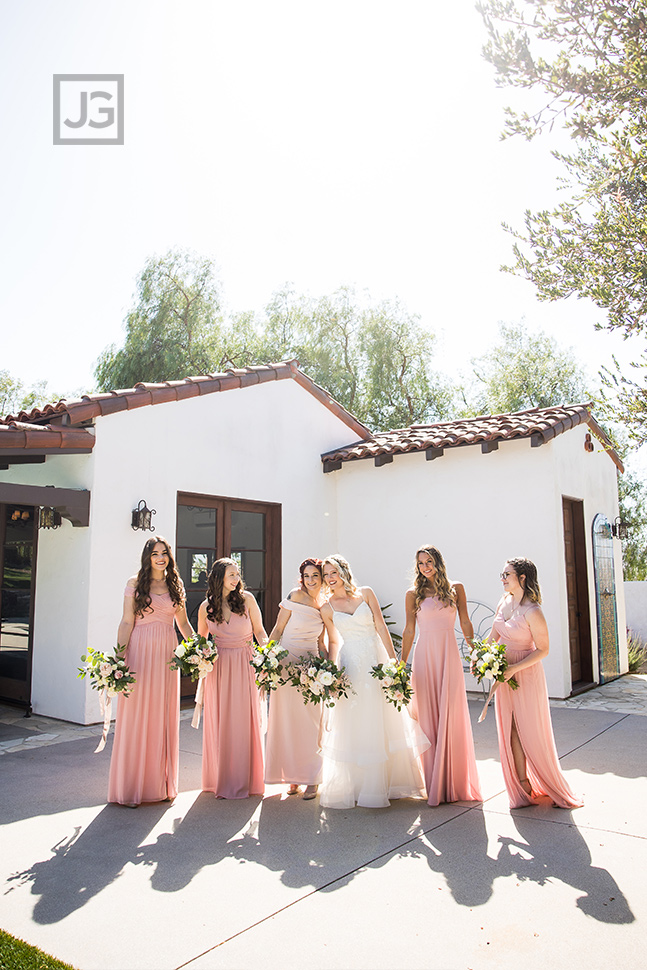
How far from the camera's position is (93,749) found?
6.14 m

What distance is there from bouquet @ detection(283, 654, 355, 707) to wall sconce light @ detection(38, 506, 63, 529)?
146 inches

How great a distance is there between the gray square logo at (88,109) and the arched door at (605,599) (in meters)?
7.86

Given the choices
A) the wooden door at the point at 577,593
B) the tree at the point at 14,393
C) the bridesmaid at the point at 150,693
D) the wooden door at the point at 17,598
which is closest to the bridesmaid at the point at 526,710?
the bridesmaid at the point at 150,693

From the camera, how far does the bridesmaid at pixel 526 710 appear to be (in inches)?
176

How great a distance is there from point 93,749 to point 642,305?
5.77 metres

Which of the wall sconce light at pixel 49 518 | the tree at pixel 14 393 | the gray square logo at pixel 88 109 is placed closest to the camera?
the gray square logo at pixel 88 109

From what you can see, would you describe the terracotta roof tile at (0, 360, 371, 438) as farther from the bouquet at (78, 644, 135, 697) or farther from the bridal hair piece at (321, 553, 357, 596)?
the bridal hair piece at (321, 553, 357, 596)

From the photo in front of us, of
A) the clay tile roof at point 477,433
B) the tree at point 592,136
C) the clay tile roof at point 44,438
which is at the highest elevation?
the tree at point 592,136

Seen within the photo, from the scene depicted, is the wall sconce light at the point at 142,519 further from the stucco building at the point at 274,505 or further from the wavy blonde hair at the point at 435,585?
the wavy blonde hair at the point at 435,585

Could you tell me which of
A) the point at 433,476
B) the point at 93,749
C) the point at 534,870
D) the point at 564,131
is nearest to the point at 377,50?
the point at 564,131

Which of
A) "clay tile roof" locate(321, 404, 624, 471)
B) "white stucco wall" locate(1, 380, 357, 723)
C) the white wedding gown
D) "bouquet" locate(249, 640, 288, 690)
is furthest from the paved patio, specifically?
"clay tile roof" locate(321, 404, 624, 471)

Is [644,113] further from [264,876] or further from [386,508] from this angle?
[386,508]

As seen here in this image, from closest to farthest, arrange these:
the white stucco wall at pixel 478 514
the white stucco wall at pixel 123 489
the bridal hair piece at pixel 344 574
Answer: the bridal hair piece at pixel 344 574
the white stucco wall at pixel 123 489
the white stucco wall at pixel 478 514

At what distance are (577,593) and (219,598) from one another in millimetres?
6139
